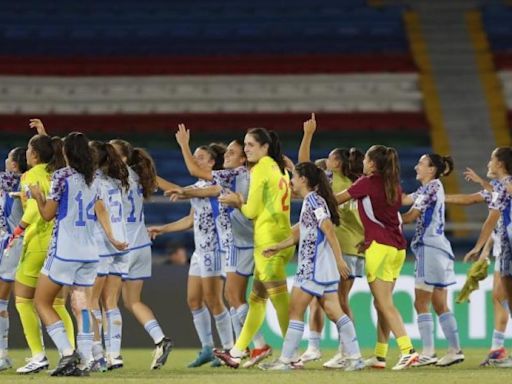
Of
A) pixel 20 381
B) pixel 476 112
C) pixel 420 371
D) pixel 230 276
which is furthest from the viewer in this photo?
pixel 476 112

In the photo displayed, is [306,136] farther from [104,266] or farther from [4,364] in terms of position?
[4,364]

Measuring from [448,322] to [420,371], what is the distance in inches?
39.4

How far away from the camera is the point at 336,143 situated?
2250cm

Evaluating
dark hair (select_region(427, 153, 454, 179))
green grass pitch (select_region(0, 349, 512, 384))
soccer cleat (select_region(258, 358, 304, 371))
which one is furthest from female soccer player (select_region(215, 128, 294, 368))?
dark hair (select_region(427, 153, 454, 179))

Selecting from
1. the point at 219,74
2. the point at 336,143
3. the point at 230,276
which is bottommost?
the point at 230,276

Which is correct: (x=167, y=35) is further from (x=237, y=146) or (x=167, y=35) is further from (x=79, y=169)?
(x=79, y=169)

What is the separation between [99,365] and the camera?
1152 cm

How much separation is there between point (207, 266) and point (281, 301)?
3.87ft

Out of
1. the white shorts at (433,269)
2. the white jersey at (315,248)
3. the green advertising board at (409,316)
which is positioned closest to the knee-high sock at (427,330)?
the white shorts at (433,269)

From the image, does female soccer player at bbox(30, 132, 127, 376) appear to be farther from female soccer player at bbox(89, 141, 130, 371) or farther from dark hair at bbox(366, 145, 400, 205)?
dark hair at bbox(366, 145, 400, 205)

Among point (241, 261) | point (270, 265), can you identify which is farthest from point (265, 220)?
point (241, 261)

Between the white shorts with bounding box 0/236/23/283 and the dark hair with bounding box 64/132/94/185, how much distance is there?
1.58 meters

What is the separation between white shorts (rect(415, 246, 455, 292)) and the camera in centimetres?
1212

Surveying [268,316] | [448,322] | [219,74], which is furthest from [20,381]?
[219,74]
